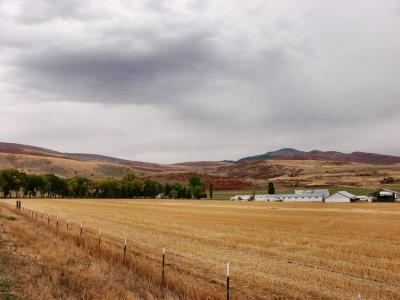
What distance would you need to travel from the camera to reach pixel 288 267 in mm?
22844

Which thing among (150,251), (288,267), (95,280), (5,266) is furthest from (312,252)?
(5,266)

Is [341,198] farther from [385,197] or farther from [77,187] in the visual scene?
[77,187]

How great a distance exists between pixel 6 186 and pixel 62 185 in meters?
21.7

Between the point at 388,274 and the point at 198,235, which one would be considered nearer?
the point at 388,274

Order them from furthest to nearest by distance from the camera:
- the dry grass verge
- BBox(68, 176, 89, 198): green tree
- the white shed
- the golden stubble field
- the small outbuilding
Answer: BBox(68, 176, 89, 198): green tree → the white shed → the small outbuilding → the golden stubble field → the dry grass verge

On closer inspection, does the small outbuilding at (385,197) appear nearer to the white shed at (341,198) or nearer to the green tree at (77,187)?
the white shed at (341,198)

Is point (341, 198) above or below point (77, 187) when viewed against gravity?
below

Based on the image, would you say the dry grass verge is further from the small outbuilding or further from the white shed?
the small outbuilding

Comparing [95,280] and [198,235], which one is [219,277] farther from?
[198,235]

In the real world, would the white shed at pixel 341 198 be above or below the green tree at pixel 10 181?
below

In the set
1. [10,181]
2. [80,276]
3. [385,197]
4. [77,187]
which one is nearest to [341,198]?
[385,197]

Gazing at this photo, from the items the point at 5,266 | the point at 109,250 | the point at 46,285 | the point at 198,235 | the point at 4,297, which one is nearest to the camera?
the point at 4,297

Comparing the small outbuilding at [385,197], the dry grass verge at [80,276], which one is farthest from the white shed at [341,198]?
the dry grass verge at [80,276]

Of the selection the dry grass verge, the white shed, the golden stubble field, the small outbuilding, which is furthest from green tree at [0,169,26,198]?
the dry grass verge
